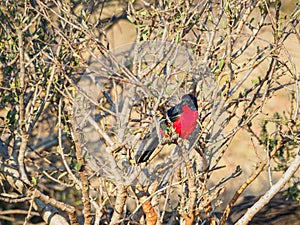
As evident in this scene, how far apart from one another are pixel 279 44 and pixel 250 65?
1.02 feet

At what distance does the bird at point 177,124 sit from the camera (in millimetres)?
2592

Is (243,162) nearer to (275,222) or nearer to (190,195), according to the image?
(275,222)

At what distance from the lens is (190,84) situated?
2834 millimetres

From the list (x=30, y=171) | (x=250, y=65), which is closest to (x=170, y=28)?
(x=250, y=65)

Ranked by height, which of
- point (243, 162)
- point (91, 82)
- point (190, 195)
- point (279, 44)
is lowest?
point (190, 195)

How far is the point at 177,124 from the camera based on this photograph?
2666mm

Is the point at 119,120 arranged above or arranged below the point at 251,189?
below

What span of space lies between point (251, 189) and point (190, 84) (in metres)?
4.09

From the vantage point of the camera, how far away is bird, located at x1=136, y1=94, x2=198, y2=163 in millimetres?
2592

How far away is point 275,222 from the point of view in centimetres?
465

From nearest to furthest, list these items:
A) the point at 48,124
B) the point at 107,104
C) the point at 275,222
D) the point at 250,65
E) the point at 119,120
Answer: the point at 119,120, the point at 250,65, the point at 107,104, the point at 275,222, the point at 48,124

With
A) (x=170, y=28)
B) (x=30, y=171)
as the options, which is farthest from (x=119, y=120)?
(x=30, y=171)

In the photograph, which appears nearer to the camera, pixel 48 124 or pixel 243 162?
pixel 48 124

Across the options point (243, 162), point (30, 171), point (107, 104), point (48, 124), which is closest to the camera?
point (107, 104)
